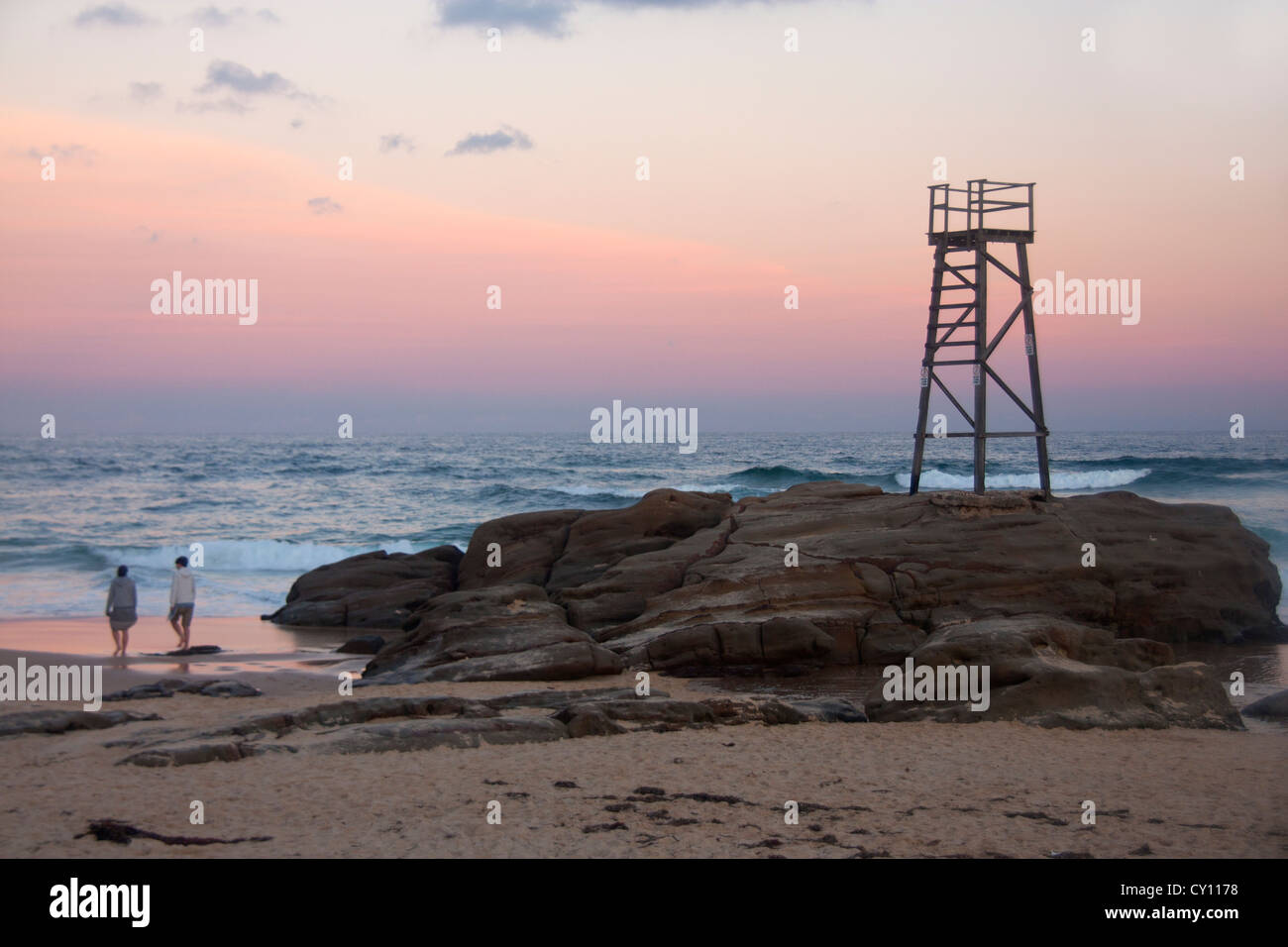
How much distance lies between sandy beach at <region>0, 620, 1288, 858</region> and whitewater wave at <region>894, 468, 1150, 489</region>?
146 ft

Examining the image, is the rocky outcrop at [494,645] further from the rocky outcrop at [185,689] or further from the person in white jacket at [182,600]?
Answer: the person in white jacket at [182,600]

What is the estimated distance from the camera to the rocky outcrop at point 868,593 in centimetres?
1398

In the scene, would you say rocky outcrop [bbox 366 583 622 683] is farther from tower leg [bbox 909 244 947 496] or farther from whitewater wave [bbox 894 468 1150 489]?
whitewater wave [bbox 894 468 1150 489]

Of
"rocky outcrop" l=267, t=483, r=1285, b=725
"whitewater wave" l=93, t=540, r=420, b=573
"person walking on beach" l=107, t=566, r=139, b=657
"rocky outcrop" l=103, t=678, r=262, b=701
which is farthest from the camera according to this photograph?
"whitewater wave" l=93, t=540, r=420, b=573

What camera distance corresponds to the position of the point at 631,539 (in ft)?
67.1

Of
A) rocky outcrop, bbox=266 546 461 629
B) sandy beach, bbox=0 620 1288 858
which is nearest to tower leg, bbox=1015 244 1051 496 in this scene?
Answer: sandy beach, bbox=0 620 1288 858

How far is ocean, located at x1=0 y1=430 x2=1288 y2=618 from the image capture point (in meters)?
29.5

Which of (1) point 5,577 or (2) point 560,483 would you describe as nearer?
(1) point 5,577

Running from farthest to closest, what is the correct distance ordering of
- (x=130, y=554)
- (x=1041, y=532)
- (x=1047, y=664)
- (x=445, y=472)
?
1. (x=445, y=472)
2. (x=130, y=554)
3. (x=1041, y=532)
4. (x=1047, y=664)

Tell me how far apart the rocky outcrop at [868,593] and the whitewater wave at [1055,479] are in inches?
1397

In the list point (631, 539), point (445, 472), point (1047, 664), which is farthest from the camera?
point (445, 472)
